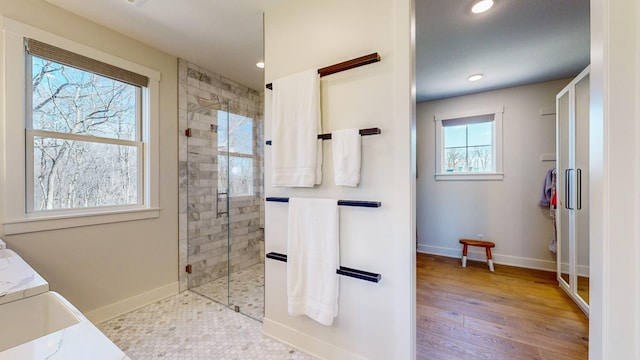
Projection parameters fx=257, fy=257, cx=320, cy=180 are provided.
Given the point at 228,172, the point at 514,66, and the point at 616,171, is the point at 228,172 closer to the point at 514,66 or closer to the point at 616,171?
the point at 616,171

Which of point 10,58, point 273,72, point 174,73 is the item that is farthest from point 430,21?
point 10,58

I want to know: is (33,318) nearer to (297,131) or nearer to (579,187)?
(297,131)

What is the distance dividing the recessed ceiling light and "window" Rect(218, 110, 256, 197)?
2.55m

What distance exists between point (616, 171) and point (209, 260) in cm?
330

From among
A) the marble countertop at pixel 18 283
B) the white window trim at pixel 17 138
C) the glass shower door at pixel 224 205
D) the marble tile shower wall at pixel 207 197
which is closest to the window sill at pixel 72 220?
the white window trim at pixel 17 138

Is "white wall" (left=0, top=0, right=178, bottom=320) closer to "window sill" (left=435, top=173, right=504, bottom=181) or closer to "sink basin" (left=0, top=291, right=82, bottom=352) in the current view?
"sink basin" (left=0, top=291, right=82, bottom=352)

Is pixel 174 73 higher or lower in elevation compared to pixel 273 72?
higher

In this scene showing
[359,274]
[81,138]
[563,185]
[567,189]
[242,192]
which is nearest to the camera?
[359,274]

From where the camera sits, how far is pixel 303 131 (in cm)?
169

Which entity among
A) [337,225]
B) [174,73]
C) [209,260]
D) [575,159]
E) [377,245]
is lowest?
[209,260]

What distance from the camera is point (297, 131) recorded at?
1.73m

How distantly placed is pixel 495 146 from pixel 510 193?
26.5 inches

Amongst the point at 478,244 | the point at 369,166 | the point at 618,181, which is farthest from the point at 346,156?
the point at 478,244

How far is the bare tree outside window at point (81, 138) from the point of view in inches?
75.0
